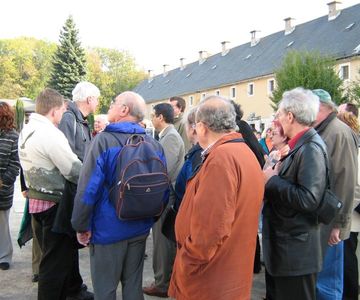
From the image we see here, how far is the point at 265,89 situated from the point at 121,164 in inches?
1435

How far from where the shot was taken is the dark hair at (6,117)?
4.82 metres

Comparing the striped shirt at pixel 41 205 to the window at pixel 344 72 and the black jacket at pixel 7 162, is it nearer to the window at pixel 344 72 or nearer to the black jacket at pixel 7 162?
the black jacket at pixel 7 162

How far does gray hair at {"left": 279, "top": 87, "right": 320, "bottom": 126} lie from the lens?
3.07 metres

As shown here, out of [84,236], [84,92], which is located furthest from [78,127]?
[84,236]

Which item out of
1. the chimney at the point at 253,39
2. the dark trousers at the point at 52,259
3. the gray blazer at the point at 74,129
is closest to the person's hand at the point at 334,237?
the dark trousers at the point at 52,259

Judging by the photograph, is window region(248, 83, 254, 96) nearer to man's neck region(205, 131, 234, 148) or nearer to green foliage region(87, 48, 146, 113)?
green foliage region(87, 48, 146, 113)

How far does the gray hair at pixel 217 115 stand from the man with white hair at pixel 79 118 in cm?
198

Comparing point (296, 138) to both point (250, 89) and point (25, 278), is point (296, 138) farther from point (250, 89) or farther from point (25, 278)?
point (250, 89)

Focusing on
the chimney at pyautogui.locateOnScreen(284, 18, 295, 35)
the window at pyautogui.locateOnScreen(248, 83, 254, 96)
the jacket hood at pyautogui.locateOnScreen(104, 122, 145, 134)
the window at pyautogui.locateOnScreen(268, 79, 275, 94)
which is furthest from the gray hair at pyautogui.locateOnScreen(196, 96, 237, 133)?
the chimney at pyautogui.locateOnScreen(284, 18, 295, 35)

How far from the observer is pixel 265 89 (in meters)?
38.1

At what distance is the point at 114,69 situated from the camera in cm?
7231

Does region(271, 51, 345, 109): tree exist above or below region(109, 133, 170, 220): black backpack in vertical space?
above

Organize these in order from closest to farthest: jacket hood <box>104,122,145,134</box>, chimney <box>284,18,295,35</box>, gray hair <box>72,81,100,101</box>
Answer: jacket hood <box>104,122,145,134</box> < gray hair <box>72,81,100,101</box> < chimney <box>284,18,295,35</box>

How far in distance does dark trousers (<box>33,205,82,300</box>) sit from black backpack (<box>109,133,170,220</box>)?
0.92m
